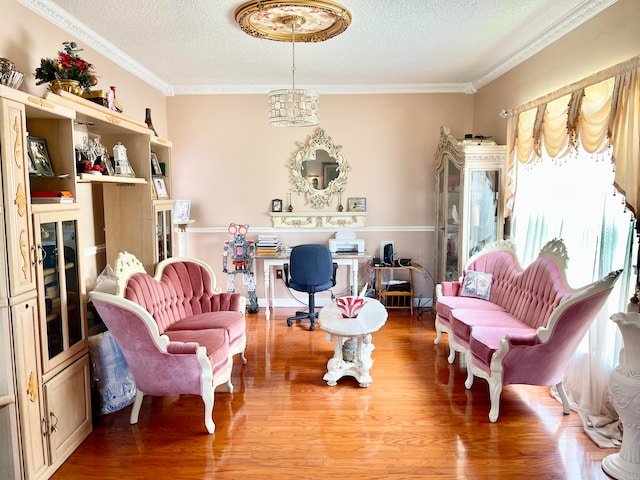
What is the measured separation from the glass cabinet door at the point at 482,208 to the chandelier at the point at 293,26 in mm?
2122

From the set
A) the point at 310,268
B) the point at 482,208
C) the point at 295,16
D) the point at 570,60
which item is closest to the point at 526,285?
the point at 482,208

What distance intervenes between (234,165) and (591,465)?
4.63 metres

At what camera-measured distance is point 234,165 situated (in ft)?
17.9

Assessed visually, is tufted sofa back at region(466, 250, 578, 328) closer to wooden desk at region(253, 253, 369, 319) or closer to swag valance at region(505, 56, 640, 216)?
swag valance at region(505, 56, 640, 216)

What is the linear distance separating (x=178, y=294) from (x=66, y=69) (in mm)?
1851

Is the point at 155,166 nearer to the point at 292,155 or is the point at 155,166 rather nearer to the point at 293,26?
the point at 293,26

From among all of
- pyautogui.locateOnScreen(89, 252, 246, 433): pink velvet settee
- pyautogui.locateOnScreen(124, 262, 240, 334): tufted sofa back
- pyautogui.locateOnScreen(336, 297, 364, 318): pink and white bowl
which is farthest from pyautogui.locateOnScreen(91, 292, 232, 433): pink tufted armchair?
pyautogui.locateOnScreen(336, 297, 364, 318): pink and white bowl

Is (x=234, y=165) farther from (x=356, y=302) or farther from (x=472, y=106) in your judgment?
(x=472, y=106)

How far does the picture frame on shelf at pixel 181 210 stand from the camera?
16.3 ft

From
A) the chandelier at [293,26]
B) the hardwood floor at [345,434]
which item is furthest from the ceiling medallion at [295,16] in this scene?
the hardwood floor at [345,434]

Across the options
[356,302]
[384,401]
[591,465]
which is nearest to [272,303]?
[356,302]

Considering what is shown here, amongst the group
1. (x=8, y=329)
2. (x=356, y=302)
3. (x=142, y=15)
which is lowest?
(x=356, y=302)

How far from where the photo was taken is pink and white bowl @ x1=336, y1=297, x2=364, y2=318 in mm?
3457

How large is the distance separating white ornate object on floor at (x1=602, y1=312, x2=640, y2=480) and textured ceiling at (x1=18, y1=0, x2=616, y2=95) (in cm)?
216
